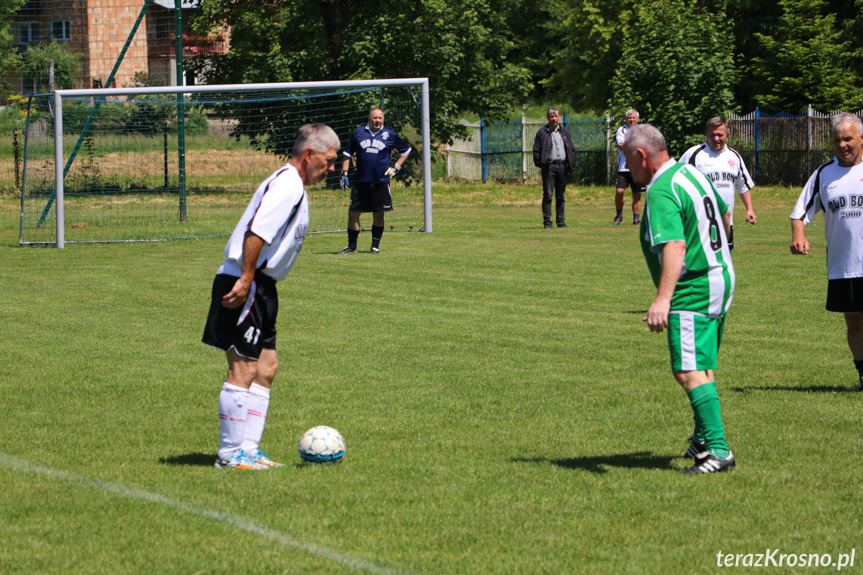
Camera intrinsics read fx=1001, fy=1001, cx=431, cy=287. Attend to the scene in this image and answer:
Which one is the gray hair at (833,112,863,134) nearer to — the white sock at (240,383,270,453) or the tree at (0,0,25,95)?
the white sock at (240,383,270,453)

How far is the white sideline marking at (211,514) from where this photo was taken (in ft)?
13.5

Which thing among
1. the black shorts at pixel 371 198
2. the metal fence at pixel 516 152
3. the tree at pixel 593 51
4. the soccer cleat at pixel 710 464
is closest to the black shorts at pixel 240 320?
the soccer cleat at pixel 710 464

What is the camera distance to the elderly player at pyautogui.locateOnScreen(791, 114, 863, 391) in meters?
7.59

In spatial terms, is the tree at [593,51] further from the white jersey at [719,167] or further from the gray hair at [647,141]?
the gray hair at [647,141]

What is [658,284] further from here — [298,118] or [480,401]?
[298,118]

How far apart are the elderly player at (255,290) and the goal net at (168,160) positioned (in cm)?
1339

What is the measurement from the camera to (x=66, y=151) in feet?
68.7

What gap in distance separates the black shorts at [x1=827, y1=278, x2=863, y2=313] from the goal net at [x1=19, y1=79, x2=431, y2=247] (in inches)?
498

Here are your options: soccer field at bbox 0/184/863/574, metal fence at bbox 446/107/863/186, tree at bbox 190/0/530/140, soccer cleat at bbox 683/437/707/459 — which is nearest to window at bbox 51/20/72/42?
tree at bbox 190/0/530/140

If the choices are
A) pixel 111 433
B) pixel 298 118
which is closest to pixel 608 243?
pixel 298 118

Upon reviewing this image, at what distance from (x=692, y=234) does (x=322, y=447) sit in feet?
7.64

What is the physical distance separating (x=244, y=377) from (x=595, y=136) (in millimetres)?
33851

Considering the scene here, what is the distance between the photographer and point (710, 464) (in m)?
5.38

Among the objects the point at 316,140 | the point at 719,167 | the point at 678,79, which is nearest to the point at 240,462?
the point at 316,140
